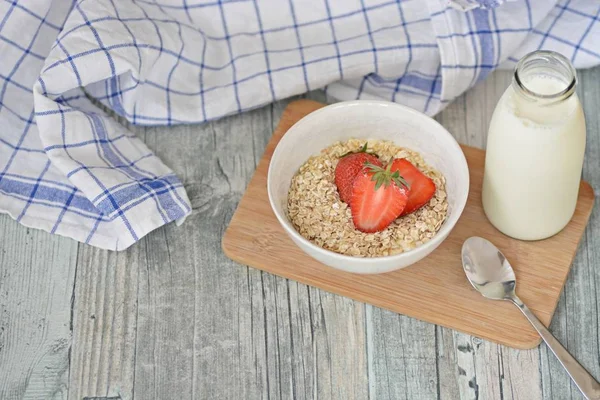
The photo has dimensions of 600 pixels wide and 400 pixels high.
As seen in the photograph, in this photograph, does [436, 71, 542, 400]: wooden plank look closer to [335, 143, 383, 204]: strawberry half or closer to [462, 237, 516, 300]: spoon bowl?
[462, 237, 516, 300]: spoon bowl

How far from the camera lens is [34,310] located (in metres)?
1.31

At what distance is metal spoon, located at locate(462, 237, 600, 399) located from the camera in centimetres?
117

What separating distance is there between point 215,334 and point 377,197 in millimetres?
326

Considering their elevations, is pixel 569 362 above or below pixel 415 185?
below

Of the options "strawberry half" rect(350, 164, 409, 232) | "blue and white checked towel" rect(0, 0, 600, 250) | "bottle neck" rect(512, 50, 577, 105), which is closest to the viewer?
"bottle neck" rect(512, 50, 577, 105)

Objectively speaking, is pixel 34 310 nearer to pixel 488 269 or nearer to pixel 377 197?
pixel 377 197

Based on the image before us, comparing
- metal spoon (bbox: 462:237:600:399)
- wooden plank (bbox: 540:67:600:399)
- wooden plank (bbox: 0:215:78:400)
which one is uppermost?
metal spoon (bbox: 462:237:600:399)


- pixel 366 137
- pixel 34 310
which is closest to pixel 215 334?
pixel 34 310

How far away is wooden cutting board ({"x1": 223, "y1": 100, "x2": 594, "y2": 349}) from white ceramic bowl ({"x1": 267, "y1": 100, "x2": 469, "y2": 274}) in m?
0.05

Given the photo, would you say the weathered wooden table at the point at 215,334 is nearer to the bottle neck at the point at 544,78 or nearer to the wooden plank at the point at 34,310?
the wooden plank at the point at 34,310

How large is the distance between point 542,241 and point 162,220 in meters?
0.60

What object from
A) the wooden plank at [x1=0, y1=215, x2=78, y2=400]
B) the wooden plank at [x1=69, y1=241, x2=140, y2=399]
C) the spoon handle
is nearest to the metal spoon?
the spoon handle

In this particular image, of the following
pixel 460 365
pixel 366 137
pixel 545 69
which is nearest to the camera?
pixel 545 69

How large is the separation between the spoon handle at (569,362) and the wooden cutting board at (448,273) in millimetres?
20
